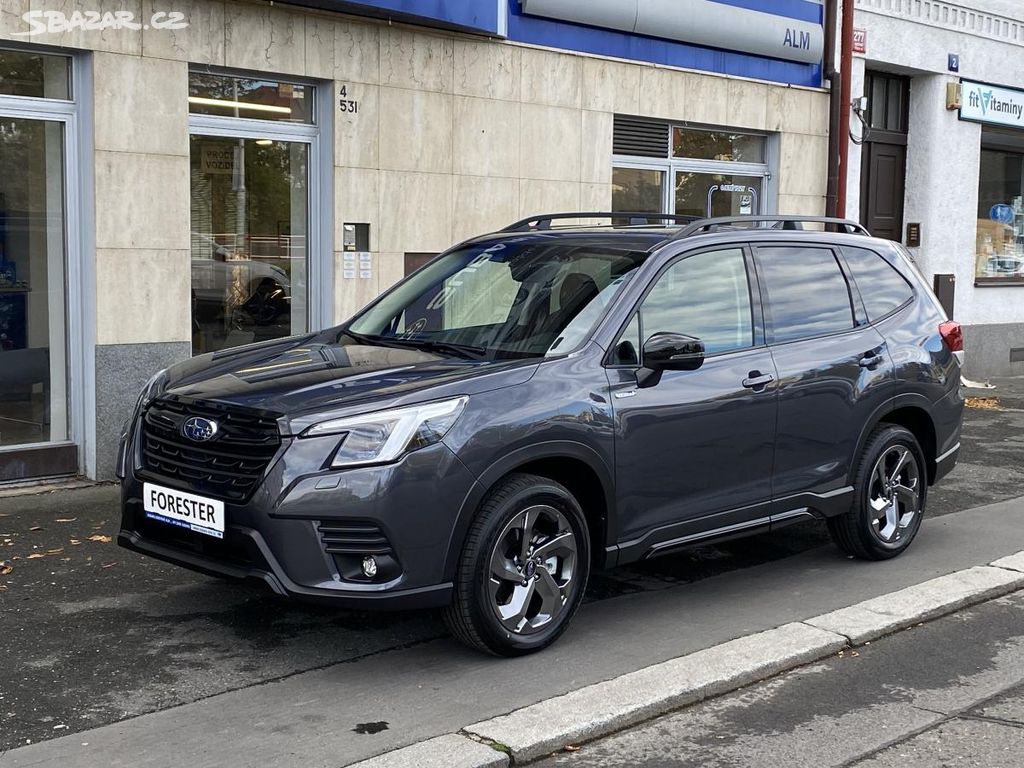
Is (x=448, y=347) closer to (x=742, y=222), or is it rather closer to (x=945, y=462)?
(x=742, y=222)

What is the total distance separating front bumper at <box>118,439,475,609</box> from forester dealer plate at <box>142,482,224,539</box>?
6cm

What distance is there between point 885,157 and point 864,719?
1237cm

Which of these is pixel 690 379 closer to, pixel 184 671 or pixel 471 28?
pixel 184 671

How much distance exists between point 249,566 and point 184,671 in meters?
0.56

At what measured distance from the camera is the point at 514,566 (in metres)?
5.05

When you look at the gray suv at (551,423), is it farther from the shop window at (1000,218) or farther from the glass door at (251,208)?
the shop window at (1000,218)

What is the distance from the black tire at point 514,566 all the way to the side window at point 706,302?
0.97 m

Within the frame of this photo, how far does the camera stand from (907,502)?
23.1ft

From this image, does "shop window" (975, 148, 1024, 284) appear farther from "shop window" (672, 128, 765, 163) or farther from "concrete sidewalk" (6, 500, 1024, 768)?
"concrete sidewalk" (6, 500, 1024, 768)

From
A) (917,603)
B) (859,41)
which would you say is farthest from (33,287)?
(859,41)

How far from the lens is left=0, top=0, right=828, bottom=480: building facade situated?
8.58 metres

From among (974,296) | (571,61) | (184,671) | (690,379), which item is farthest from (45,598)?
(974,296)

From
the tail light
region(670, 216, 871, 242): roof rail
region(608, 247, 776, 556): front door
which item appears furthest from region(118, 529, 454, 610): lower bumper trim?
the tail light

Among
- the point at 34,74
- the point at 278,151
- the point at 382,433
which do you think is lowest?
the point at 382,433
